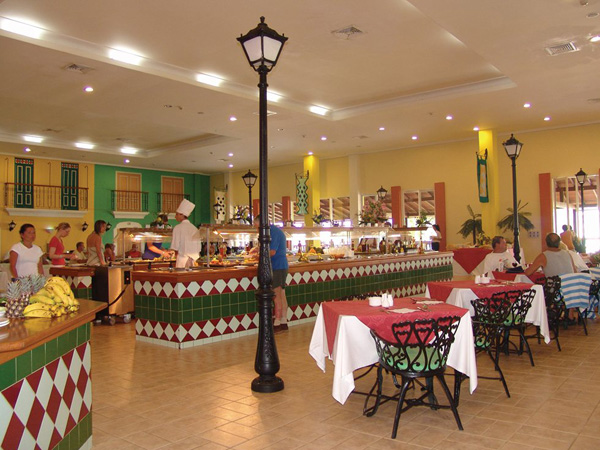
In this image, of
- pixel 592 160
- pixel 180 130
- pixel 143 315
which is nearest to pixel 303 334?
pixel 143 315

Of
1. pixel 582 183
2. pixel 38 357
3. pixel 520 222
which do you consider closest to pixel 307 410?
pixel 38 357

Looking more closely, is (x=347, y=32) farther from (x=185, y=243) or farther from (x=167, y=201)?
(x=167, y=201)

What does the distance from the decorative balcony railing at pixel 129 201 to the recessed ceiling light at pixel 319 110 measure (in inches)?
413

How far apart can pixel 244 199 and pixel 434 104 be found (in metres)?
12.0

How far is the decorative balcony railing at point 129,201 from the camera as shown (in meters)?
19.4

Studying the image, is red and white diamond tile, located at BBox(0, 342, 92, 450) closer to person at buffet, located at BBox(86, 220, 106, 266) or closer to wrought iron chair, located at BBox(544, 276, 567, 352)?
wrought iron chair, located at BBox(544, 276, 567, 352)

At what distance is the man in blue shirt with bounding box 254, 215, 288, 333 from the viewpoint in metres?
7.02

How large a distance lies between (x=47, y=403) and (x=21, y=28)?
6.13 metres

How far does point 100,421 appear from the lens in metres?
3.91

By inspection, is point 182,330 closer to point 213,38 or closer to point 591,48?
point 213,38

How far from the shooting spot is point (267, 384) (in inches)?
180

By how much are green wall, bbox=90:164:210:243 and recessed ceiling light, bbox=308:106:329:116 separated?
1044 cm

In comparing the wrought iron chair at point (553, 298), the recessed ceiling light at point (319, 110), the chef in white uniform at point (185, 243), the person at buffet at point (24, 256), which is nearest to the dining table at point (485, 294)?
the wrought iron chair at point (553, 298)

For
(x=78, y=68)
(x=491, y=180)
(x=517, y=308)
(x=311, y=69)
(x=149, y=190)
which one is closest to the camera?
(x=517, y=308)
